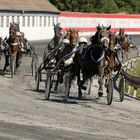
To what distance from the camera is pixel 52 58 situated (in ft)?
66.7

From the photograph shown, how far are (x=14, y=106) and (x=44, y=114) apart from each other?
1.40m

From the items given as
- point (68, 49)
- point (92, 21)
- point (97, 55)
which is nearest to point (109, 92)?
point (97, 55)

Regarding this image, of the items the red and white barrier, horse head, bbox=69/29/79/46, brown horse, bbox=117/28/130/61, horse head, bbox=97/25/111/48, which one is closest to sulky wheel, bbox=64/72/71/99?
horse head, bbox=69/29/79/46

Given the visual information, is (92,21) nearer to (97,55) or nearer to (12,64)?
(12,64)

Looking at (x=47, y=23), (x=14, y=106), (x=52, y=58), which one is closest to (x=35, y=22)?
(x=47, y=23)

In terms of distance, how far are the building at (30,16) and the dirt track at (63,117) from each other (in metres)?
40.4

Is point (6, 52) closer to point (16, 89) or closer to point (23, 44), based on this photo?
point (23, 44)

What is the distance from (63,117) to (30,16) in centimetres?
5284

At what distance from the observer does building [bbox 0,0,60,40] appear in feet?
202

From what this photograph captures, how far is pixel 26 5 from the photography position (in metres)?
67.8

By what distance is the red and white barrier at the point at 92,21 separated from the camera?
6931 cm

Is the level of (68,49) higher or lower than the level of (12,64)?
higher

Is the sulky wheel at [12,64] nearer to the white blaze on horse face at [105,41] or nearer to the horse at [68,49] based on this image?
the horse at [68,49]

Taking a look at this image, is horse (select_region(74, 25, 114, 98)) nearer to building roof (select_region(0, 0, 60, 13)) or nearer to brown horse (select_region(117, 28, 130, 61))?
brown horse (select_region(117, 28, 130, 61))
